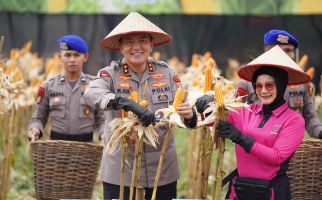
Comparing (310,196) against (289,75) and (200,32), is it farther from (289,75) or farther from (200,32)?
(200,32)

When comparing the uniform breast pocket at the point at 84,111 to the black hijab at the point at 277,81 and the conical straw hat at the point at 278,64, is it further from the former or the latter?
the black hijab at the point at 277,81

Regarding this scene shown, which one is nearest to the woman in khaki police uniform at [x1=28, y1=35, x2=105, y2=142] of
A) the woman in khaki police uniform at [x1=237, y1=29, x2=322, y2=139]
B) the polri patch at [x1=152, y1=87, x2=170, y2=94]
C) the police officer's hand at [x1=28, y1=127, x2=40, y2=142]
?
the police officer's hand at [x1=28, y1=127, x2=40, y2=142]

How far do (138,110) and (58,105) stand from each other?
2.29 meters

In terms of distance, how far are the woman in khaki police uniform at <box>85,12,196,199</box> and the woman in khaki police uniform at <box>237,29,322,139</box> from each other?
3.21 ft

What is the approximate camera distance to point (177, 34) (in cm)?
1427

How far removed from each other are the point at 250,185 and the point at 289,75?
2.46 feet

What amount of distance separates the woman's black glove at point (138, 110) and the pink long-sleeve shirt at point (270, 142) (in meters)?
0.56

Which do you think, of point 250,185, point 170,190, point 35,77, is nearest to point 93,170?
point 170,190

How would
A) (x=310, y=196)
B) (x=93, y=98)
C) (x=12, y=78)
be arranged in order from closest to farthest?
(x=93, y=98), (x=310, y=196), (x=12, y=78)

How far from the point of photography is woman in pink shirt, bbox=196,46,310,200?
13.6 ft

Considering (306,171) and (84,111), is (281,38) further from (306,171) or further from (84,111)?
(84,111)

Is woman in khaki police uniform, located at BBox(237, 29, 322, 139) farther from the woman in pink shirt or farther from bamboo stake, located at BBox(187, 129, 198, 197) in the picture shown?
bamboo stake, located at BBox(187, 129, 198, 197)

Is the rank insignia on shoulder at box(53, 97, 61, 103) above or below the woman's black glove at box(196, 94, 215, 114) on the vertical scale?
above

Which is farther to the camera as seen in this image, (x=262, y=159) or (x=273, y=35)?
(x=273, y=35)
